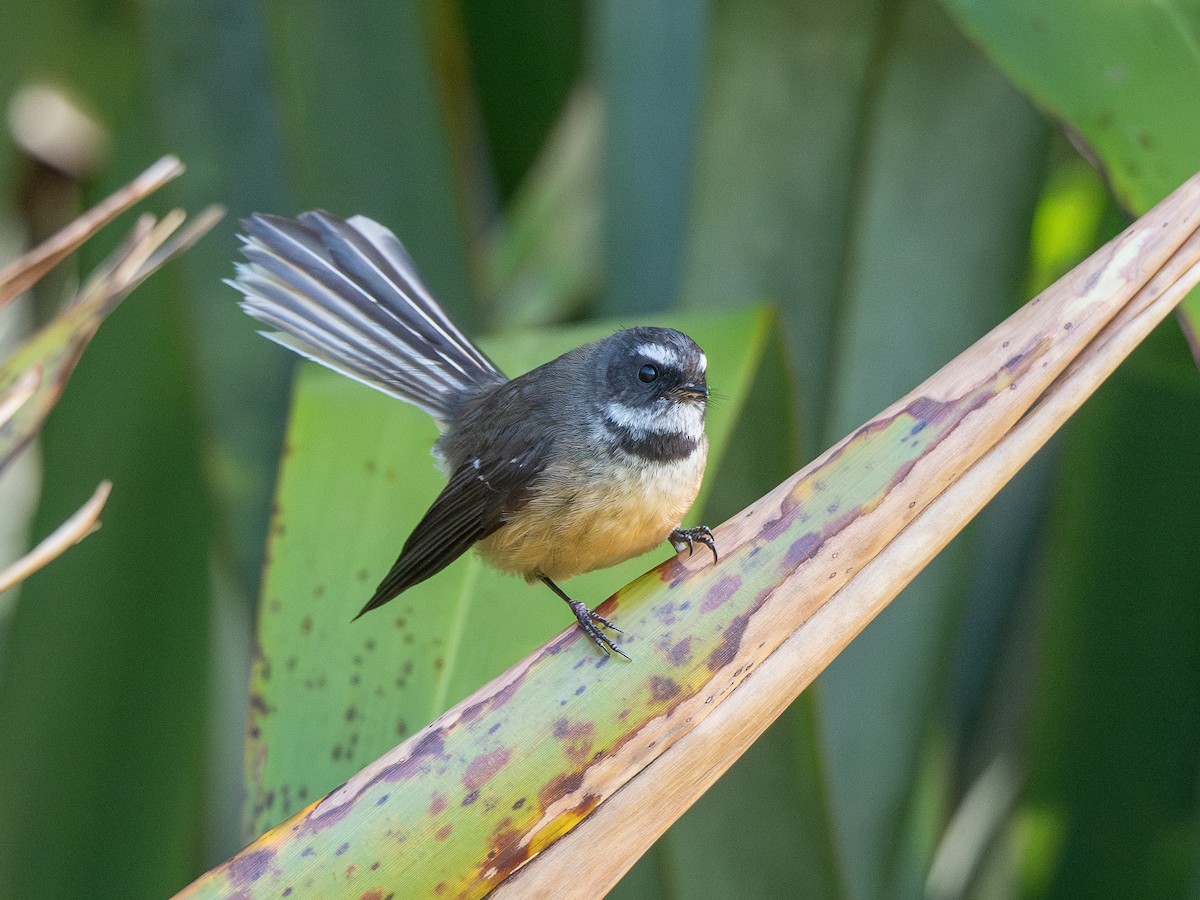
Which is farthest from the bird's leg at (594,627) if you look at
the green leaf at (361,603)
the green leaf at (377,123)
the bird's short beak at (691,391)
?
the green leaf at (377,123)

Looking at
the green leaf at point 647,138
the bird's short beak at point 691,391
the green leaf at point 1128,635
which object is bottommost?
the green leaf at point 1128,635

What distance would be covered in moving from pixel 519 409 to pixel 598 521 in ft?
0.94

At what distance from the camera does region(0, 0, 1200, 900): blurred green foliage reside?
1.41m

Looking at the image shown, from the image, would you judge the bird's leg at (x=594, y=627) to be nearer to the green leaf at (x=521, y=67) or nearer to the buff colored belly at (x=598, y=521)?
the buff colored belly at (x=598, y=521)

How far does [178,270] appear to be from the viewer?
5.50ft

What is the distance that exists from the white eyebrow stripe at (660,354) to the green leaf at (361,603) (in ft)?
0.23

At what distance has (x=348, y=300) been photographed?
1.52 metres

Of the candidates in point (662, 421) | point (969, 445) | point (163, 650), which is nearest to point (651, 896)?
point (662, 421)

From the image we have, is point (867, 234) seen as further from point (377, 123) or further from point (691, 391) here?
point (377, 123)

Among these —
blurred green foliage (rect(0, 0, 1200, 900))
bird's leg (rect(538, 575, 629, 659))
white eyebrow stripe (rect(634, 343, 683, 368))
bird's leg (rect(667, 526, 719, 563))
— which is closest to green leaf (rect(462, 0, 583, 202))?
blurred green foliage (rect(0, 0, 1200, 900))

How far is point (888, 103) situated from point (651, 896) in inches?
40.6

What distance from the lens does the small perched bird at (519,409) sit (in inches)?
53.9

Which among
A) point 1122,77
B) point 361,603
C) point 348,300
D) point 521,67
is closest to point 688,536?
point 361,603

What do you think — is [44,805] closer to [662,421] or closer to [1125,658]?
[662,421]
